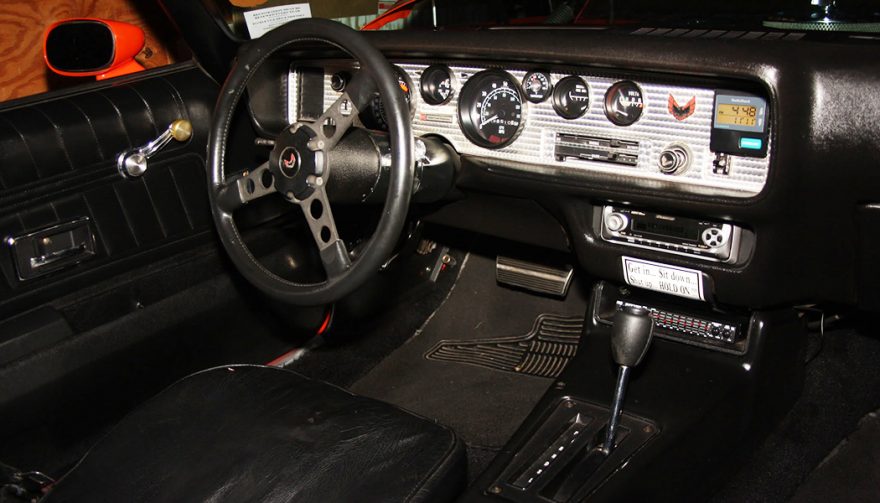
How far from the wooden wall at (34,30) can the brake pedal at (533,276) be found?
4.56 ft

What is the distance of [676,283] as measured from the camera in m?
1.86

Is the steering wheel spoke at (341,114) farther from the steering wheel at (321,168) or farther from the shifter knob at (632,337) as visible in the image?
the shifter knob at (632,337)

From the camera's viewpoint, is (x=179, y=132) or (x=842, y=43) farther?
(x=179, y=132)

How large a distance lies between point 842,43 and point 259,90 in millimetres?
1410

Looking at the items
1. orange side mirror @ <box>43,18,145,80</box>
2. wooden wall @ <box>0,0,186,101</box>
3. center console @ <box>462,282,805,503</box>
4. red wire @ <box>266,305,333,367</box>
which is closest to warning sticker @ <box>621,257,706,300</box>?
center console @ <box>462,282,805,503</box>

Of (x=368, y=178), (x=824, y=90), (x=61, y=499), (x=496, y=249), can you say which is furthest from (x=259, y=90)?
(x=824, y=90)

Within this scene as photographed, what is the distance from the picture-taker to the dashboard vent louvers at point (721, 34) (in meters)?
1.62

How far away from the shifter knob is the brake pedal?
858mm

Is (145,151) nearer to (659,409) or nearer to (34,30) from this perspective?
(34,30)

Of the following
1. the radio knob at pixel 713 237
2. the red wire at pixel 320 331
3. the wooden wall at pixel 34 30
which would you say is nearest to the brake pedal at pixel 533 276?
the red wire at pixel 320 331

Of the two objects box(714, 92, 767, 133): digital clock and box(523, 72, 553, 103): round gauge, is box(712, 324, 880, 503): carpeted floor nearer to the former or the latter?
box(714, 92, 767, 133): digital clock

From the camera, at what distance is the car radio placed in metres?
1.77

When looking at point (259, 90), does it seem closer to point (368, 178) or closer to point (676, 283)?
point (368, 178)

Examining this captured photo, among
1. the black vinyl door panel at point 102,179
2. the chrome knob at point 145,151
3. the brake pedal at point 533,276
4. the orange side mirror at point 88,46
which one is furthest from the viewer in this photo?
the brake pedal at point 533,276
